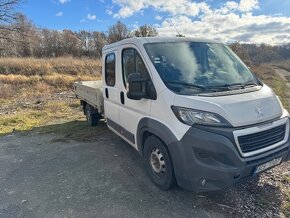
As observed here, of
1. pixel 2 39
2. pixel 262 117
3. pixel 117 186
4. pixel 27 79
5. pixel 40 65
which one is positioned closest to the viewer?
pixel 262 117

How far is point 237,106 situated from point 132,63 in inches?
73.2

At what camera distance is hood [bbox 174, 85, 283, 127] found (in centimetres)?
288

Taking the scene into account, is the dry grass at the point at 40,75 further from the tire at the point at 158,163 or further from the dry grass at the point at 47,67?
the tire at the point at 158,163

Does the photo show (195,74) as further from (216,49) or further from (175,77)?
(216,49)

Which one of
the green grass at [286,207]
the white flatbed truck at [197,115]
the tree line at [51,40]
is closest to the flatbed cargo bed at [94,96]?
the white flatbed truck at [197,115]

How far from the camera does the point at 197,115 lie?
2930mm

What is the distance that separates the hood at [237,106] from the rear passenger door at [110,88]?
6.44 feet

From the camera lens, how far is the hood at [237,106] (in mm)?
2879

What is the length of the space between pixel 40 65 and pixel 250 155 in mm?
23785

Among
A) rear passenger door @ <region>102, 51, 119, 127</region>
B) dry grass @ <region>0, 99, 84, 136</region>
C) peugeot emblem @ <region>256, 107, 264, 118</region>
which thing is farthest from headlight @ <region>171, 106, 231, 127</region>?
dry grass @ <region>0, 99, 84, 136</region>

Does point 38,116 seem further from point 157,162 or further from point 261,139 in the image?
point 261,139

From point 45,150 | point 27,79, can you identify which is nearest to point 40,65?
point 27,79

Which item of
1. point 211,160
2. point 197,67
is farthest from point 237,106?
point 197,67

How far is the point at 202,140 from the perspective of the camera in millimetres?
2828
